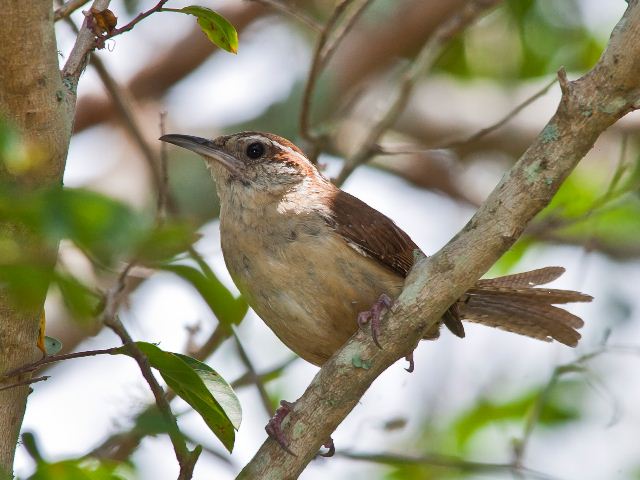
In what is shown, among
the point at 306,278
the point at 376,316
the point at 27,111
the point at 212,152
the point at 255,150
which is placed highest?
the point at 255,150

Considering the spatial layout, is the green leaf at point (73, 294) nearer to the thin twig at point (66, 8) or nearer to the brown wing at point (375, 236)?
the thin twig at point (66, 8)

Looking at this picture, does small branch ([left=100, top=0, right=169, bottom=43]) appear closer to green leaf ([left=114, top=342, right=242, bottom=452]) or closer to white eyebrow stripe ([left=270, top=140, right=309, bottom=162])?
green leaf ([left=114, top=342, right=242, bottom=452])

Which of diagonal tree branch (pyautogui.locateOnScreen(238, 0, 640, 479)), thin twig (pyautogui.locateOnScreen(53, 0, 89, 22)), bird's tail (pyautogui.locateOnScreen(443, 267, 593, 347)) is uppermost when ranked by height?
bird's tail (pyautogui.locateOnScreen(443, 267, 593, 347))

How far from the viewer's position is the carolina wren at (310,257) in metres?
4.46

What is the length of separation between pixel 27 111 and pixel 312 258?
185cm

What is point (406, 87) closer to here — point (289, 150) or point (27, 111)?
point (289, 150)

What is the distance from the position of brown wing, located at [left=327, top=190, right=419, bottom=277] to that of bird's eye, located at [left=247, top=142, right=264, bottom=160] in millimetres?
538

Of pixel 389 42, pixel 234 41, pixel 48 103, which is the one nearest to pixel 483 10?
pixel 389 42

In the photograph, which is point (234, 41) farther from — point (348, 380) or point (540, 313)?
point (540, 313)

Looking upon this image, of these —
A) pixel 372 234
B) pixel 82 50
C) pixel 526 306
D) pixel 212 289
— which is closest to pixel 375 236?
pixel 372 234

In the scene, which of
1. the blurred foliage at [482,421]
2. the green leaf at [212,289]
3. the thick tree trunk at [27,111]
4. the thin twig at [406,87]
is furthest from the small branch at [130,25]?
the blurred foliage at [482,421]

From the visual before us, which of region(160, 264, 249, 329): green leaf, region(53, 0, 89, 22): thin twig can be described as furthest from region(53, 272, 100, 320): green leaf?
region(53, 0, 89, 22): thin twig

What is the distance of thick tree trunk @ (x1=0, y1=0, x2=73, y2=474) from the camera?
9.11ft

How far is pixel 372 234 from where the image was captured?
4695 mm
